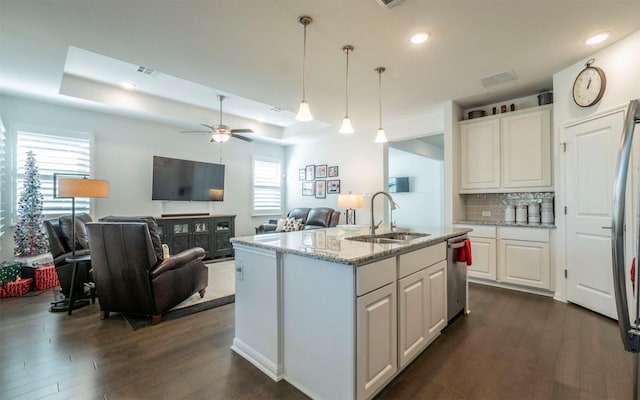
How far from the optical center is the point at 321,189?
7.01m

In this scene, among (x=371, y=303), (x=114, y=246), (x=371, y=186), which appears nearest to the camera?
(x=371, y=303)

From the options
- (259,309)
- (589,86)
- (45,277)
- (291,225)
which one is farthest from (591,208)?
(45,277)

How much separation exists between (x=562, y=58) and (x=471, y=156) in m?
1.61

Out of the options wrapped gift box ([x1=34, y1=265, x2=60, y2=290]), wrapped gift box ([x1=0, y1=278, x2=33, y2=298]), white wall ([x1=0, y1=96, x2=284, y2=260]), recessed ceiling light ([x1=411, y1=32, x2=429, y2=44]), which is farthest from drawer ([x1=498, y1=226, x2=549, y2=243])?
wrapped gift box ([x1=0, y1=278, x2=33, y2=298])

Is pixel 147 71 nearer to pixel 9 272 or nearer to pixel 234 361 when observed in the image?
pixel 9 272

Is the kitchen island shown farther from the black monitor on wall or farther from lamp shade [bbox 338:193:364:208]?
the black monitor on wall

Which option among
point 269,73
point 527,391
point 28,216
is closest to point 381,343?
point 527,391

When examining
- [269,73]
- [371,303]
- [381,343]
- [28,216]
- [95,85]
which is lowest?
[381,343]

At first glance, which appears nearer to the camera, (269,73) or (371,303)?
(371,303)

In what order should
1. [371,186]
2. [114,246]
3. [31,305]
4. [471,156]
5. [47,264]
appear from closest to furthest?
[114,246] < [31,305] < [47,264] < [471,156] < [371,186]

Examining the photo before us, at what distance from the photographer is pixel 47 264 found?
397cm

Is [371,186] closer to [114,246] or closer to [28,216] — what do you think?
[114,246]

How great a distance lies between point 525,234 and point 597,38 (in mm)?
2242

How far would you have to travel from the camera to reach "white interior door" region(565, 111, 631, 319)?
2.87 m
